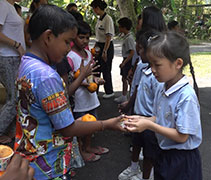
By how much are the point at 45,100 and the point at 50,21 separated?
1.48 ft

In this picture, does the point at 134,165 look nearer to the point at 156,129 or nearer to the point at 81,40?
the point at 156,129

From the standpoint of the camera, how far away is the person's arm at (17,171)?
116 centimetres

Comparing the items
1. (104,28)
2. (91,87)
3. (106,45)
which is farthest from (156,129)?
(104,28)

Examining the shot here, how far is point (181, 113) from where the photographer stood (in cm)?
170

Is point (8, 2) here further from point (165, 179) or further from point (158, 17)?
point (165, 179)

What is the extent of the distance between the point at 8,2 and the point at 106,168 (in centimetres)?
242

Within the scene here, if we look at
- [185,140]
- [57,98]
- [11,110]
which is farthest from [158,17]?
[11,110]

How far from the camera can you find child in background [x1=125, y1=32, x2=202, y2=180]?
1.71m

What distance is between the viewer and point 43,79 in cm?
144

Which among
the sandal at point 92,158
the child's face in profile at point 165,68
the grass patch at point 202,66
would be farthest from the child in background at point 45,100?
the grass patch at point 202,66

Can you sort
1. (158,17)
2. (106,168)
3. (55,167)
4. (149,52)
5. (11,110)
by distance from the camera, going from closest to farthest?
1. (55,167)
2. (149,52)
3. (158,17)
4. (106,168)
5. (11,110)

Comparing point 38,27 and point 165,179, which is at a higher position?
point 38,27

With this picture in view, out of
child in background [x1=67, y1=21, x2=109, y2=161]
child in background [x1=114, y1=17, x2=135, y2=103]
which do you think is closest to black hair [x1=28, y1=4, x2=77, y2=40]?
child in background [x1=67, y1=21, x2=109, y2=161]

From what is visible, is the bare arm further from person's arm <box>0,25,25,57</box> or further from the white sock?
the white sock
